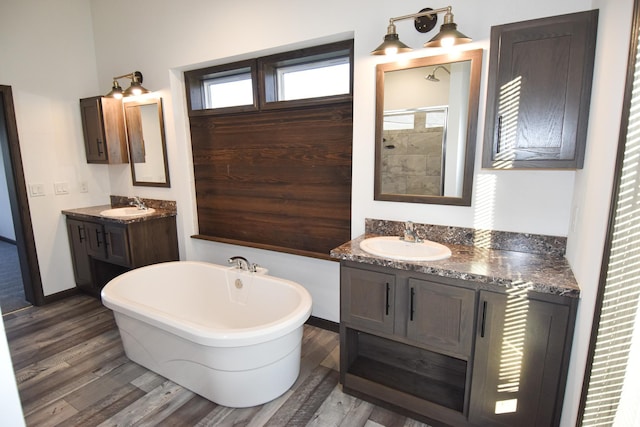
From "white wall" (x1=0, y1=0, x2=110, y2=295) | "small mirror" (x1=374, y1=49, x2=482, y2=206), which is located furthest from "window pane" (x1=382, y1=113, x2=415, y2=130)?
"white wall" (x1=0, y1=0, x2=110, y2=295)

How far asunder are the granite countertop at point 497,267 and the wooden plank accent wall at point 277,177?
719 mm

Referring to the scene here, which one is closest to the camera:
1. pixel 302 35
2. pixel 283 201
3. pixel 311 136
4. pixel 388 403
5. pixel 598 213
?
→ pixel 598 213

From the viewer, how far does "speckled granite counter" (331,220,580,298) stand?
1476mm

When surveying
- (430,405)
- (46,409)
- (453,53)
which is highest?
(453,53)

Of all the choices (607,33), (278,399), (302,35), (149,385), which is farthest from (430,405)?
(302,35)

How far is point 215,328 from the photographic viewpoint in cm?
204

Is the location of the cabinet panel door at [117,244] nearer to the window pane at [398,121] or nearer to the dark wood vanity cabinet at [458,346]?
the dark wood vanity cabinet at [458,346]

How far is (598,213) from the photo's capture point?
50.3 inches

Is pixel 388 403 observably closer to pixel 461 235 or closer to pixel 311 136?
pixel 461 235

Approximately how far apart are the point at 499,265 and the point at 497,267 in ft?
0.14

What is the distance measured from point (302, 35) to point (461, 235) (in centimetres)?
179

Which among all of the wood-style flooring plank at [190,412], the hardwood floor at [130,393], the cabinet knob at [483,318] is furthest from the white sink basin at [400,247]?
the wood-style flooring plank at [190,412]

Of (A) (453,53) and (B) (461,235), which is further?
(B) (461,235)

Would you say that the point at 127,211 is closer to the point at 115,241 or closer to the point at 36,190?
the point at 115,241
